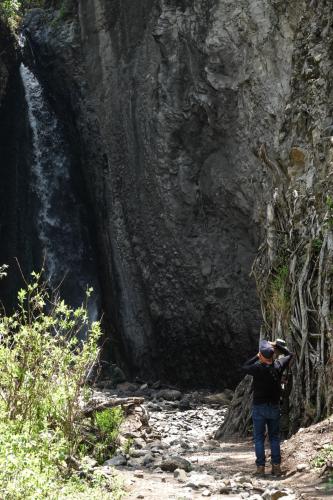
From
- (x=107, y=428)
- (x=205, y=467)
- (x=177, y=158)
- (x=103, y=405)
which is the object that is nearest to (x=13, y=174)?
(x=177, y=158)

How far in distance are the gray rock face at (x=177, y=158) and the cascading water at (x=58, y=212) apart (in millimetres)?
706

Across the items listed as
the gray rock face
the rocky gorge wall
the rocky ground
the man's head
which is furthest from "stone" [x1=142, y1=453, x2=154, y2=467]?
the rocky gorge wall

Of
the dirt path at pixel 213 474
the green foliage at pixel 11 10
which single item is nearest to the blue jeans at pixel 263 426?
the dirt path at pixel 213 474

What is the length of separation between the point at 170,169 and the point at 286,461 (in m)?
11.2

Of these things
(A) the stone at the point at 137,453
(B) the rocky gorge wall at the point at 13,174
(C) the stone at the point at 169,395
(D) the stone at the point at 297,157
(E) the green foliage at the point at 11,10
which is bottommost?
(C) the stone at the point at 169,395

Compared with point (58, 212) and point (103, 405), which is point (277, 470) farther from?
point (58, 212)

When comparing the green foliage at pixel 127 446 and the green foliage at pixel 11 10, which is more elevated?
the green foliage at pixel 11 10

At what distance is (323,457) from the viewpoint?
213 inches

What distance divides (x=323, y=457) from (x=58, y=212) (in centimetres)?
1535

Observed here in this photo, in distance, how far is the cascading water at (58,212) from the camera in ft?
63.2

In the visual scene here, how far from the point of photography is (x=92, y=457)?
21.7 feet

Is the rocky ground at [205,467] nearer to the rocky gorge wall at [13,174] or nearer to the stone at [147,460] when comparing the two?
the stone at [147,460]

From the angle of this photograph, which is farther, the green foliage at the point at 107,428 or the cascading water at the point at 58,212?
the cascading water at the point at 58,212

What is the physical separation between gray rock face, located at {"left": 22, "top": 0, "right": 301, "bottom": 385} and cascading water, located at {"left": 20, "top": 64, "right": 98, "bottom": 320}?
2.32 ft
